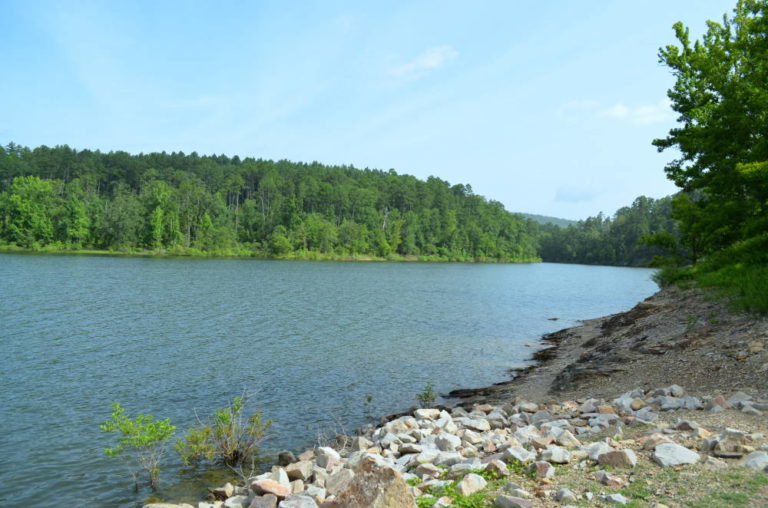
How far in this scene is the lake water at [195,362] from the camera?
11.4 m

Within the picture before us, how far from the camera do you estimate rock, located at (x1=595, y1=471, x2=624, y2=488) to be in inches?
247

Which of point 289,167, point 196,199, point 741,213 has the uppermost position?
point 289,167

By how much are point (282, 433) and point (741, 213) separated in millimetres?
23126

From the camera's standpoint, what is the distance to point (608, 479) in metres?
6.36

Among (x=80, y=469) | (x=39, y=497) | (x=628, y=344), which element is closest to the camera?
(x=39, y=497)

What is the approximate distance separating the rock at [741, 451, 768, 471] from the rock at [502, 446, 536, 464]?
267cm

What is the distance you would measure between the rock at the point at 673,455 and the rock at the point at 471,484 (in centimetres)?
236

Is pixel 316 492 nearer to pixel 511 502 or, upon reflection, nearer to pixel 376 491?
pixel 376 491

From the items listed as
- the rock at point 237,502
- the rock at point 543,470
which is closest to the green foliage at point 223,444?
the rock at point 237,502

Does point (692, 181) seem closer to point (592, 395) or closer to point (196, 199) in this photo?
point (592, 395)

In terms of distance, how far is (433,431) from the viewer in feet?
37.6

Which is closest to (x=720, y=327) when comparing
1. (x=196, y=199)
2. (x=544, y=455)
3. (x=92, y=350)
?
(x=544, y=455)

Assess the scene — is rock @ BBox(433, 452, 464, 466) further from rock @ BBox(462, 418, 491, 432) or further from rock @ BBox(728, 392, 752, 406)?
rock @ BBox(728, 392, 752, 406)

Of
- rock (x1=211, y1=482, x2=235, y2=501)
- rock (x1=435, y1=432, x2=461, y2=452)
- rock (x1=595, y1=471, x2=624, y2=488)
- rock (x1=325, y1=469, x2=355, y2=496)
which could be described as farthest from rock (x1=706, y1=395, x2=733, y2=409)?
rock (x1=211, y1=482, x2=235, y2=501)
